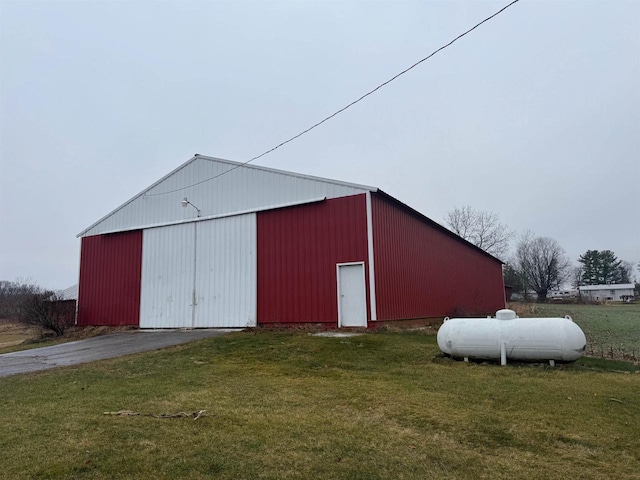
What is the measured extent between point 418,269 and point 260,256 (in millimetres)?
6216

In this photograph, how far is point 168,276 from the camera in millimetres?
18750

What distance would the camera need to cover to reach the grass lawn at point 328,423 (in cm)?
381

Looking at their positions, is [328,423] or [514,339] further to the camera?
[514,339]

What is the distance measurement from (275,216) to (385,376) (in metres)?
9.48

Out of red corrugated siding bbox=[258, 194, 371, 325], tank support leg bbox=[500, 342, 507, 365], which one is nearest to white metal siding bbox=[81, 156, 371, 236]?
red corrugated siding bbox=[258, 194, 371, 325]

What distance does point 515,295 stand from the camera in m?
70.2

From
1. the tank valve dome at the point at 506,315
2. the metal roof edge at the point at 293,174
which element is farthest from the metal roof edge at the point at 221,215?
the tank valve dome at the point at 506,315

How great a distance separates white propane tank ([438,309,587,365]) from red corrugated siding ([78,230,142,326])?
15.0 metres

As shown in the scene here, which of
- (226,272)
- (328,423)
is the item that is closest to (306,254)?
(226,272)

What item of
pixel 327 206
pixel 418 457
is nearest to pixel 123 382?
pixel 418 457

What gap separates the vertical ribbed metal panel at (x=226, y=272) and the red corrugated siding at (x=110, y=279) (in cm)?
387

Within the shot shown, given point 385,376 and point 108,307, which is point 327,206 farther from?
point 108,307

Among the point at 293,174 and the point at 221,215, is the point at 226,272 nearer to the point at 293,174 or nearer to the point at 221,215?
the point at 221,215

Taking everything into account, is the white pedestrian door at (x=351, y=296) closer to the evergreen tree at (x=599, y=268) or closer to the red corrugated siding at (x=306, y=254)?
the red corrugated siding at (x=306, y=254)
